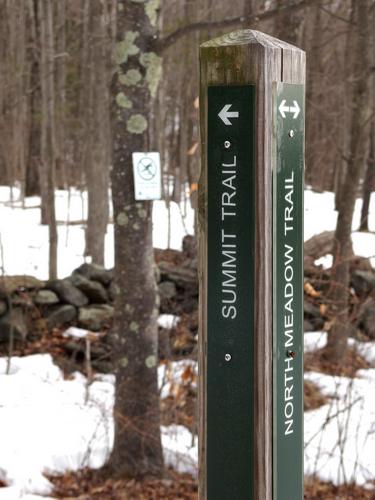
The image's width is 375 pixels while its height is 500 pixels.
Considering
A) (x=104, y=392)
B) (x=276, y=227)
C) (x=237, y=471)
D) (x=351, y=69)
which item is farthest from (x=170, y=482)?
(x=351, y=69)

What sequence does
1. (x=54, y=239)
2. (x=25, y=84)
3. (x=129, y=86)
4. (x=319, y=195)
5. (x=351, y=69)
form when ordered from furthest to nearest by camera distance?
(x=319, y=195)
(x=25, y=84)
(x=351, y=69)
(x=54, y=239)
(x=129, y=86)

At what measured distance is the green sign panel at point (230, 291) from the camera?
7.89 ft

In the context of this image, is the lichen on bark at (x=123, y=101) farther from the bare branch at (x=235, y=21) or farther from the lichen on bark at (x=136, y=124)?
the bare branch at (x=235, y=21)

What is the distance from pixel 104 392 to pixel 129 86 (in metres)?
3.13

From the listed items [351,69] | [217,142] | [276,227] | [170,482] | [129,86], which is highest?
[351,69]

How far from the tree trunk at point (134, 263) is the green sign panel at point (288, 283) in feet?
9.68

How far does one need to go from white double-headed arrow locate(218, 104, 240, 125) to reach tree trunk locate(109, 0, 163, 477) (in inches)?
118

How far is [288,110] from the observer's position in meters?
2.46

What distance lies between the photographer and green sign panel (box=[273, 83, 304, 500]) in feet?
8.00

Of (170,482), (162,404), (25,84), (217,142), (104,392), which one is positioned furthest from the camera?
(25,84)

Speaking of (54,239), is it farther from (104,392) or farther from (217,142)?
(217,142)

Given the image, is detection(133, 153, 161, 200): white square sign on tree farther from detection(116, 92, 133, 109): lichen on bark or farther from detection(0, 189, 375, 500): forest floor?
detection(0, 189, 375, 500): forest floor

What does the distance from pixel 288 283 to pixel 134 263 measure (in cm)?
303

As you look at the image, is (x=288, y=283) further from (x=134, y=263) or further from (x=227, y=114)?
(x=134, y=263)
